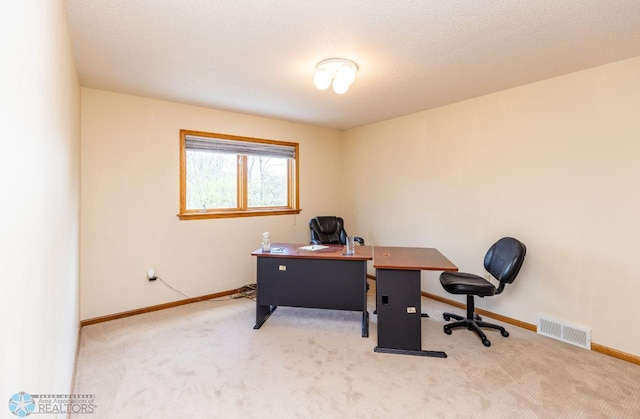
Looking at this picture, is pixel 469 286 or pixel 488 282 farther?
pixel 488 282

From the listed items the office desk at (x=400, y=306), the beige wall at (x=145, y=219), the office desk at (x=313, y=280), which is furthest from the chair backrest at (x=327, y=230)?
the office desk at (x=400, y=306)

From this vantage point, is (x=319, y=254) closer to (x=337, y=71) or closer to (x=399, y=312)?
(x=399, y=312)

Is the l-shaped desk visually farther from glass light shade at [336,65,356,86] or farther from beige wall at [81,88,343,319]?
glass light shade at [336,65,356,86]

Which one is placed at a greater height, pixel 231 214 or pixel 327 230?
pixel 231 214

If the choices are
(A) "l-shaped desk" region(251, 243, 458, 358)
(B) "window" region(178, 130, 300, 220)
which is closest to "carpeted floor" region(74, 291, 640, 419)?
(A) "l-shaped desk" region(251, 243, 458, 358)

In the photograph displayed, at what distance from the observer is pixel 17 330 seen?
825 millimetres

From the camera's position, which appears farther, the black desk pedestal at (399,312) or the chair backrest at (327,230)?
the chair backrest at (327,230)

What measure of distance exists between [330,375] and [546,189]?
8.42 ft

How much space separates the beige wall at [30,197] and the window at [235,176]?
85.7 inches

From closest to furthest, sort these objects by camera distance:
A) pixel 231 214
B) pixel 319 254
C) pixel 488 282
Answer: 1. pixel 488 282
2. pixel 319 254
3. pixel 231 214

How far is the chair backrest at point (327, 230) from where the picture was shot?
429 centimetres

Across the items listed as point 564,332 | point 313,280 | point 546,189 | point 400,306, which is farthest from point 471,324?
point 313,280

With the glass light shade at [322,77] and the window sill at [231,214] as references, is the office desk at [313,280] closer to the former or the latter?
the window sill at [231,214]

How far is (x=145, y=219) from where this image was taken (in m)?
3.48
